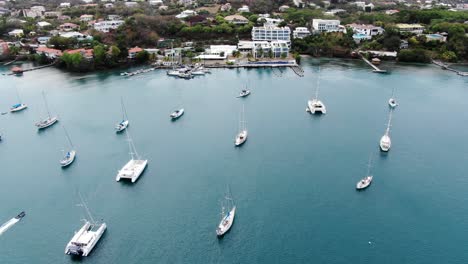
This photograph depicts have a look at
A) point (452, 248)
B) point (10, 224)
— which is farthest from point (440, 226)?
point (10, 224)

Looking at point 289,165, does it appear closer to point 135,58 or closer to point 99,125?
point 99,125

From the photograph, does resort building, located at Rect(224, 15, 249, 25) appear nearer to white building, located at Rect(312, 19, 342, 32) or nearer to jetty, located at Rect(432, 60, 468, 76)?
white building, located at Rect(312, 19, 342, 32)

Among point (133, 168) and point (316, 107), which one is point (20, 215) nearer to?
point (133, 168)

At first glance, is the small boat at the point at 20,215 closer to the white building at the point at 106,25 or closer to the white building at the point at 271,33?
the white building at the point at 271,33

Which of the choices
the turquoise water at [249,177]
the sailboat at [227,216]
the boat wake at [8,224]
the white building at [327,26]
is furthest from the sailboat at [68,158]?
the white building at [327,26]

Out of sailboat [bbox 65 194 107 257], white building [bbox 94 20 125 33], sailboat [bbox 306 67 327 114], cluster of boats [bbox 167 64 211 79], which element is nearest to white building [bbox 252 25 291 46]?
cluster of boats [bbox 167 64 211 79]

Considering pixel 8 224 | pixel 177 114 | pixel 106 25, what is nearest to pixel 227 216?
pixel 8 224
